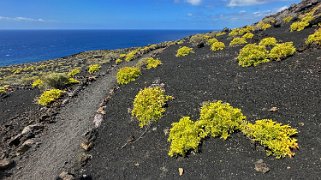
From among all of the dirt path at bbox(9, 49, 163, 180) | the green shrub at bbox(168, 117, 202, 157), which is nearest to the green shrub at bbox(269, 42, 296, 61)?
the green shrub at bbox(168, 117, 202, 157)

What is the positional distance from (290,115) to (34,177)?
32.9 ft

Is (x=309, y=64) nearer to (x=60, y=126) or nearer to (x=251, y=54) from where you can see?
(x=251, y=54)

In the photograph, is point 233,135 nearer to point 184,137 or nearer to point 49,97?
point 184,137

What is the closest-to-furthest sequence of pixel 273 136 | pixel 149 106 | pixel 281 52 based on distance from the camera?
pixel 273 136
pixel 149 106
pixel 281 52

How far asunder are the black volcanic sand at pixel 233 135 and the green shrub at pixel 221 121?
33cm

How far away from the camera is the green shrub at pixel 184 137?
9.91 m

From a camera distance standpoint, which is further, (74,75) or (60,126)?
(74,75)

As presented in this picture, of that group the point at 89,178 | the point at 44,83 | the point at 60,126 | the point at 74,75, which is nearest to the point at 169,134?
the point at 89,178

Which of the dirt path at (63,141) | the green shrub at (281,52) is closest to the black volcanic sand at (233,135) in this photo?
the green shrub at (281,52)

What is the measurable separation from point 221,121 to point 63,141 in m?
7.29

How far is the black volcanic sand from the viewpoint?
350 inches

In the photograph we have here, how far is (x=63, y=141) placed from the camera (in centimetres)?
1302

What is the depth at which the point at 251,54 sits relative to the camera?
17547 millimetres

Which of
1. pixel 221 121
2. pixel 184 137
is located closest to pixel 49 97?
pixel 184 137
